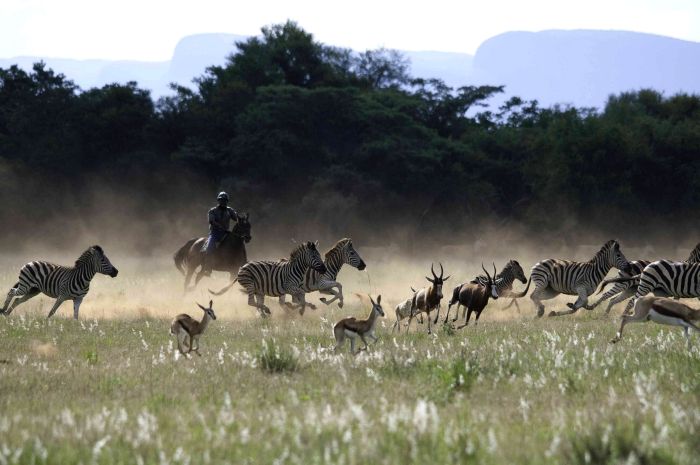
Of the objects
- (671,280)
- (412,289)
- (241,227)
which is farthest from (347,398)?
(241,227)

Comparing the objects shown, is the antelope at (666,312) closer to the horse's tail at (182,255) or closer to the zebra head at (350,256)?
the zebra head at (350,256)

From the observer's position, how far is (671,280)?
20766 millimetres

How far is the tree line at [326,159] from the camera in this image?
184 feet

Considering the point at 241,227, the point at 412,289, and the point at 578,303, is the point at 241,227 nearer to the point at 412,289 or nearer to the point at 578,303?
the point at 412,289

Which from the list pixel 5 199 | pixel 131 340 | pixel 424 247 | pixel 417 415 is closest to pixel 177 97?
pixel 5 199

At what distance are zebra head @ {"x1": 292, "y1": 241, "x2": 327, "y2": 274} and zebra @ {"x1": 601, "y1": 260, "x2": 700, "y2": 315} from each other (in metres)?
6.63

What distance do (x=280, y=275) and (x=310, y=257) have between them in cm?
78

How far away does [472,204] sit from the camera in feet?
202

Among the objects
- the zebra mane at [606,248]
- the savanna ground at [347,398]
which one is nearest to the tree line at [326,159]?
the zebra mane at [606,248]

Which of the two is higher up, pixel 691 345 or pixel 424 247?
pixel 424 247

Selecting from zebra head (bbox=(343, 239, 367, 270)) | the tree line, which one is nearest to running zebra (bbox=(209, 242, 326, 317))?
zebra head (bbox=(343, 239, 367, 270))

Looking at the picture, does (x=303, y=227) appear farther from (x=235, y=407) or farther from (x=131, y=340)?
(x=235, y=407)

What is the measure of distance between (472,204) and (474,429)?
177 feet

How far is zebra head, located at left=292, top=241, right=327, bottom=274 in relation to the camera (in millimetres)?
23188
